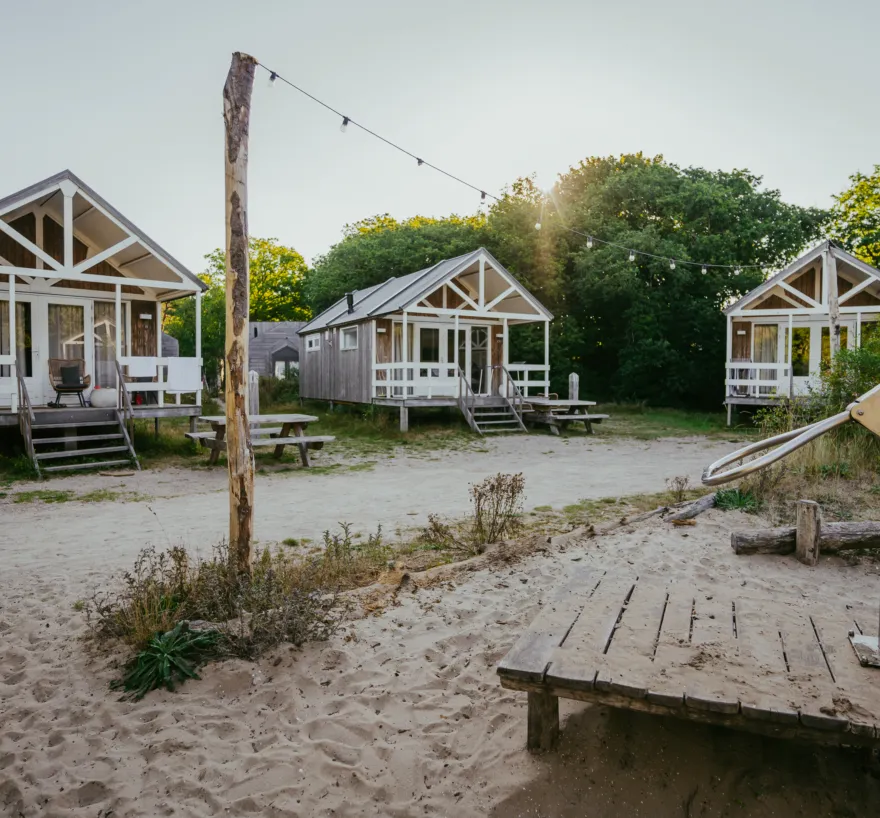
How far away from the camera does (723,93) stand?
41.8ft

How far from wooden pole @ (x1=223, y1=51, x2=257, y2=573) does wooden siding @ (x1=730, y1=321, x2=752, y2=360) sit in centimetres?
2024

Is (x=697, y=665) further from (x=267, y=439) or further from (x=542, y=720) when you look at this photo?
(x=267, y=439)

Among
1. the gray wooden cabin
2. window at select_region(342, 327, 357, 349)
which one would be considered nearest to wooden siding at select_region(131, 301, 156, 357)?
window at select_region(342, 327, 357, 349)

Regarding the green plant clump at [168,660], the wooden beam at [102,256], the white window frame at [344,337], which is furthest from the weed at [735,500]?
the white window frame at [344,337]

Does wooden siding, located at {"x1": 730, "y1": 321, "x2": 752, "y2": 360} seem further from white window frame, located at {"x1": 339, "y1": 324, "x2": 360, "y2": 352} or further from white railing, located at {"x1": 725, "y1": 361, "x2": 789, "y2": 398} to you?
white window frame, located at {"x1": 339, "y1": 324, "x2": 360, "y2": 352}

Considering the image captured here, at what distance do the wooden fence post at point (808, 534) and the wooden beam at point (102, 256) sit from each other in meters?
12.3

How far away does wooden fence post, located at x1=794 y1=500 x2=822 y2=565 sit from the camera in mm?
5566

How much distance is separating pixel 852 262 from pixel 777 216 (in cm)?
913

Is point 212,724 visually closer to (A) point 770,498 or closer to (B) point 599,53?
(A) point 770,498

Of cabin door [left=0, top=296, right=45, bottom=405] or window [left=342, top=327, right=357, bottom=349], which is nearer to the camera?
cabin door [left=0, top=296, right=45, bottom=405]

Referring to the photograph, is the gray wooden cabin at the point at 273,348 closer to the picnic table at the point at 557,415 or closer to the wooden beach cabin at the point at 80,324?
the picnic table at the point at 557,415

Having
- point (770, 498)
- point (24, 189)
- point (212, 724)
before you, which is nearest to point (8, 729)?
point (212, 724)

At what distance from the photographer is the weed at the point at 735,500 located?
7.32 metres

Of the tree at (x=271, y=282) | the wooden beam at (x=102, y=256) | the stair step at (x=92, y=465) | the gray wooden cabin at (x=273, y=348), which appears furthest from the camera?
the tree at (x=271, y=282)
